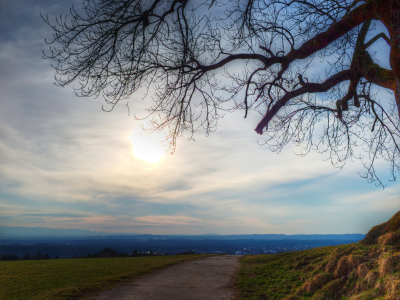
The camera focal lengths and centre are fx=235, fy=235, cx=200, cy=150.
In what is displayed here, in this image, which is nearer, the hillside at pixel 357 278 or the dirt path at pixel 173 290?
the hillside at pixel 357 278

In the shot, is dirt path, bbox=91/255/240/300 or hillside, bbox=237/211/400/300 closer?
hillside, bbox=237/211/400/300

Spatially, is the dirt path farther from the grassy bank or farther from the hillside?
Answer: the grassy bank

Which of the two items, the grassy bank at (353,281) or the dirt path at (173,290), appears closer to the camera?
the grassy bank at (353,281)

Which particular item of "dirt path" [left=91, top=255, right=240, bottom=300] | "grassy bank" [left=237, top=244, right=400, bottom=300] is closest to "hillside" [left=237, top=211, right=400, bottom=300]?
"grassy bank" [left=237, top=244, right=400, bottom=300]

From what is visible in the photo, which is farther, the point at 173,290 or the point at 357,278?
the point at 173,290

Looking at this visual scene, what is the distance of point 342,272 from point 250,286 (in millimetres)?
4429

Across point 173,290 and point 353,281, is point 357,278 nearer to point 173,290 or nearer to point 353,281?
point 353,281

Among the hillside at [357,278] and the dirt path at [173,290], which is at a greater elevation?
the hillside at [357,278]

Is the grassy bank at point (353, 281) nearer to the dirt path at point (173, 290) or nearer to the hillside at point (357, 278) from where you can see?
the hillside at point (357, 278)

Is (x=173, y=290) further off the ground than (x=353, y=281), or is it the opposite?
(x=353, y=281)

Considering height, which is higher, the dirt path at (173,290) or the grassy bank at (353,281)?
the grassy bank at (353,281)

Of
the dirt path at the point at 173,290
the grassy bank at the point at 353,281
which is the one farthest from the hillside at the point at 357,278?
the dirt path at the point at 173,290

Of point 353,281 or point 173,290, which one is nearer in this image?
point 353,281

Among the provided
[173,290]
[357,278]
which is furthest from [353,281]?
[173,290]
